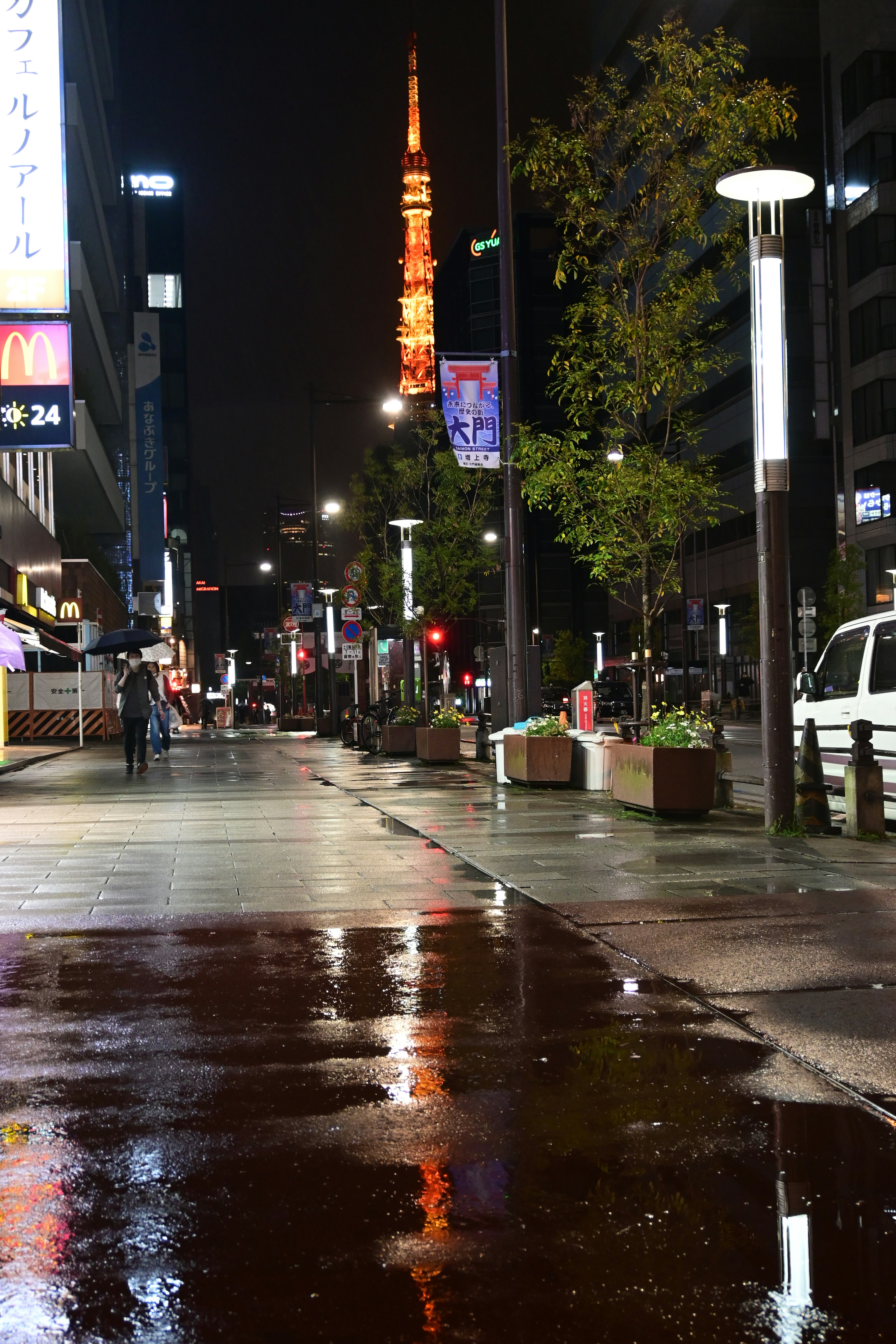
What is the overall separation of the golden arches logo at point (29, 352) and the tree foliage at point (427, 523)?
10124 millimetres

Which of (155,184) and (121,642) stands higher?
(155,184)

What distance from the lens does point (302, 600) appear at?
58625 millimetres

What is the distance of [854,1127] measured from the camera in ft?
14.2

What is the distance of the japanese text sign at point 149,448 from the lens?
84.4 m

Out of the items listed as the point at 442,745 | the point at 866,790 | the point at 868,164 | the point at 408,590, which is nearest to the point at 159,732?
the point at 408,590

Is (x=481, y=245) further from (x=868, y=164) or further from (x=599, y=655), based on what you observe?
(x=868, y=164)

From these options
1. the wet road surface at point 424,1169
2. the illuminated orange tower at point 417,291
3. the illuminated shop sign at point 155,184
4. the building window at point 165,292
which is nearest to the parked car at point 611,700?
the wet road surface at point 424,1169

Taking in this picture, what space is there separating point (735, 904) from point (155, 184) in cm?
17473

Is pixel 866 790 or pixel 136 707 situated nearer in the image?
pixel 866 790

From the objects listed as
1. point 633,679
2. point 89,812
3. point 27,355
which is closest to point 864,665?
point 633,679

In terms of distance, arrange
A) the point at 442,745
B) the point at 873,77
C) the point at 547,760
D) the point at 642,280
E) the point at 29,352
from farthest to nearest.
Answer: the point at 873,77
the point at 29,352
the point at 442,745
the point at 547,760
the point at 642,280

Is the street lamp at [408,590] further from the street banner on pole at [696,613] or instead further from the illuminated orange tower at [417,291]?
the illuminated orange tower at [417,291]

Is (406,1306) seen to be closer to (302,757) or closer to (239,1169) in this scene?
(239,1169)

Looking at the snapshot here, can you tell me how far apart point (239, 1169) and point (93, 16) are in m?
62.7
